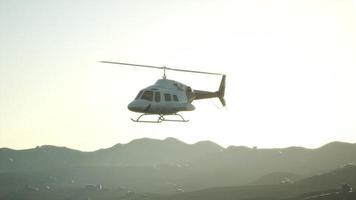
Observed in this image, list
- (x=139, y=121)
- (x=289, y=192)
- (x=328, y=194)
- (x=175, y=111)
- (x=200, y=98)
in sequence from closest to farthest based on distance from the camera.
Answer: (x=139, y=121)
(x=175, y=111)
(x=200, y=98)
(x=328, y=194)
(x=289, y=192)

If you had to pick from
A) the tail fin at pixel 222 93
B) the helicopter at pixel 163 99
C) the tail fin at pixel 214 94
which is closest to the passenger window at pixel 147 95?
the helicopter at pixel 163 99

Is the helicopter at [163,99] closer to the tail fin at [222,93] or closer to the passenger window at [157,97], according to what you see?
the passenger window at [157,97]

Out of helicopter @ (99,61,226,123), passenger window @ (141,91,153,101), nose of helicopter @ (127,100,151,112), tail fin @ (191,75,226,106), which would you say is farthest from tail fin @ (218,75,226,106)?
nose of helicopter @ (127,100,151,112)

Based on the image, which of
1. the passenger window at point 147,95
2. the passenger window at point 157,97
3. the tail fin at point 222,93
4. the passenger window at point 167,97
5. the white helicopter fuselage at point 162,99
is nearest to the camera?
the white helicopter fuselage at point 162,99

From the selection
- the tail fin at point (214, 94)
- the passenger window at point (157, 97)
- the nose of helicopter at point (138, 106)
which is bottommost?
the nose of helicopter at point (138, 106)

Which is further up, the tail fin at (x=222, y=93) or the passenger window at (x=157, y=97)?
the tail fin at (x=222, y=93)

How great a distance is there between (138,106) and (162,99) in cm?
267

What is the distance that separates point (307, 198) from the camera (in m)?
149

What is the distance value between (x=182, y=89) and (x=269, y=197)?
140 meters

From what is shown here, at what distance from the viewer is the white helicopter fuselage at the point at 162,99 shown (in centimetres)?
4812

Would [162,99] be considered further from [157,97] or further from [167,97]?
[167,97]

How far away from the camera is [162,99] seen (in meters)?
49.1

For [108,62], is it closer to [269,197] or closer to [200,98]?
[200,98]

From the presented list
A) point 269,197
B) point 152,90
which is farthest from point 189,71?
point 269,197
